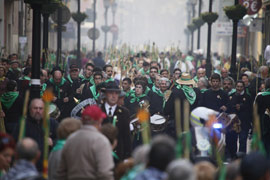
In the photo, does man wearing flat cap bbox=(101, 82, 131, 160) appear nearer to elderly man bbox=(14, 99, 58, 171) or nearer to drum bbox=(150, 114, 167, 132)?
elderly man bbox=(14, 99, 58, 171)

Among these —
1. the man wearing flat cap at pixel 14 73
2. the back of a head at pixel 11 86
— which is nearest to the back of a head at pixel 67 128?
the back of a head at pixel 11 86

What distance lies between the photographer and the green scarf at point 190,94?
14727 millimetres

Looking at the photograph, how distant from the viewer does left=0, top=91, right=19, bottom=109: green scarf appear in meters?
12.5

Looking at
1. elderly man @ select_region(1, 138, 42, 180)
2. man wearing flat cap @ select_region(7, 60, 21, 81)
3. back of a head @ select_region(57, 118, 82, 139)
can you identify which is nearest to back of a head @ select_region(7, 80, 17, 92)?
back of a head @ select_region(57, 118, 82, 139)

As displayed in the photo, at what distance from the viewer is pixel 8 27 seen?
3741cm

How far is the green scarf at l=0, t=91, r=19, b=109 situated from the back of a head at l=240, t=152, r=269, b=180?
682 centimetres

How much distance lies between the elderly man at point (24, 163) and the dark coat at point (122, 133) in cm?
318

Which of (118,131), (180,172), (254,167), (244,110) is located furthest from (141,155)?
(244,110)

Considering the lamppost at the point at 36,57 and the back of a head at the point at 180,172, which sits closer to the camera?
the back of a head at the point at 180,172

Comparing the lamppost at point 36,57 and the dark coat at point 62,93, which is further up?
the lamppost at point 36,57

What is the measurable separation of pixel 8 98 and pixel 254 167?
707 centimetres

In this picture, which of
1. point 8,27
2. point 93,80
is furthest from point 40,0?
point 8,27

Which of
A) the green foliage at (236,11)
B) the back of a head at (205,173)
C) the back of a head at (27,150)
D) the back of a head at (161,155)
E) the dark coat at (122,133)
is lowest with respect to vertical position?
the dark coat at (122,133)

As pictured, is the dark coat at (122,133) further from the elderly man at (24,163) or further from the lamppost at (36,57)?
the elderly man at (24,163)
